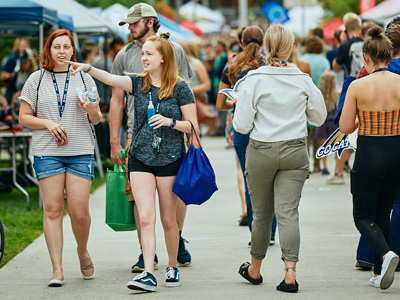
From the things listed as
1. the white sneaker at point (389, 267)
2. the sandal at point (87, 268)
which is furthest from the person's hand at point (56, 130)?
the white sneaker at point (389, 267)

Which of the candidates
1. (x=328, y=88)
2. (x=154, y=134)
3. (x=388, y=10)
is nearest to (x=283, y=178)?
(x=154, y=134)

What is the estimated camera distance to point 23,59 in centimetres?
1320

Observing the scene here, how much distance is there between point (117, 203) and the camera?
5977 millimetres

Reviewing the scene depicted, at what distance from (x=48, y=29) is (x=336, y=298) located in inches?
248

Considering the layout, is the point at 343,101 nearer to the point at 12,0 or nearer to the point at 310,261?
the point at 310,261

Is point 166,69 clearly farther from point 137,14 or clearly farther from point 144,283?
point 144,283

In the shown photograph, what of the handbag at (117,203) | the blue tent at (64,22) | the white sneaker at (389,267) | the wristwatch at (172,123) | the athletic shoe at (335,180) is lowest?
the athletic shoe at (335,180)

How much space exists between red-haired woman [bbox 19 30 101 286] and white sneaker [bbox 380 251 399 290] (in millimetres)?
2236

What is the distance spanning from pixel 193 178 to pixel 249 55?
2.06 metres

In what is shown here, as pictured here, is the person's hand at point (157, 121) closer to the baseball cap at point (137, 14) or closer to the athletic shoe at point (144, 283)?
the athletic shoe at point (144, 283)

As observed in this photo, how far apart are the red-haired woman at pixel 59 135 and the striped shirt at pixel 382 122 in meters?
1.98

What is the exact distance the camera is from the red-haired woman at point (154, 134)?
5.46 m

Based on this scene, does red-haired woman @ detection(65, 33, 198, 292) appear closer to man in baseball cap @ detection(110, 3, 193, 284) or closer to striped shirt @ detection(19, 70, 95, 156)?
striped shirt @ detection(19, 70, 95, 156)

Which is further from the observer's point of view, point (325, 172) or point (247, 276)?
point (325, 172)
